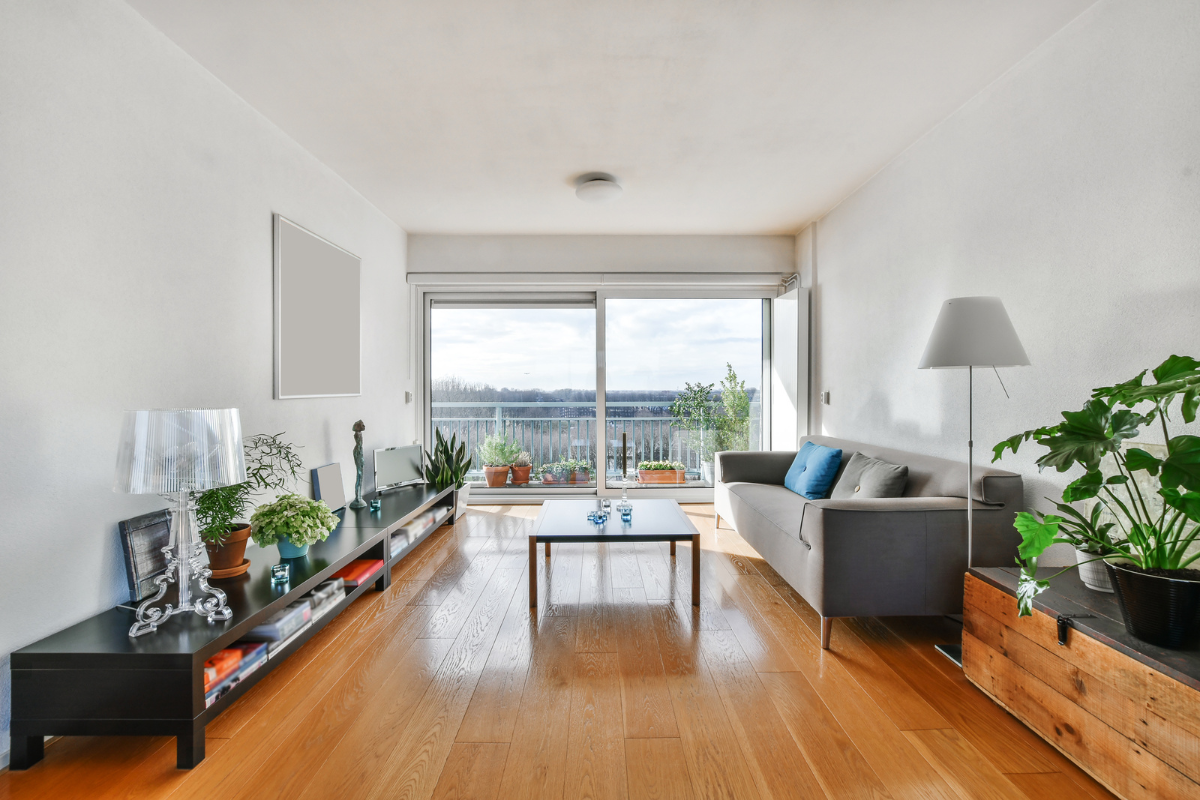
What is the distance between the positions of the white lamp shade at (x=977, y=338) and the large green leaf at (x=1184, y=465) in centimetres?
84

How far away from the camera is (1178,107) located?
5.93 ft

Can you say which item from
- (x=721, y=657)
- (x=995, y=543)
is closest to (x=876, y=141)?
(x=995, y=543)

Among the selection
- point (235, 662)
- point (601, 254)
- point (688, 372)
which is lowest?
point (235, 662)

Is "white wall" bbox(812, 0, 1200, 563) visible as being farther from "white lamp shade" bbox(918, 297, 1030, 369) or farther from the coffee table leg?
the coffee table leg

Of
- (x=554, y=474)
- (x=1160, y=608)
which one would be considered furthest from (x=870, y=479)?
(x=554, y=474)

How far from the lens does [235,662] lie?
189 centimetres

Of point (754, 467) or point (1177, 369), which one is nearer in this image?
point (1177, 369)

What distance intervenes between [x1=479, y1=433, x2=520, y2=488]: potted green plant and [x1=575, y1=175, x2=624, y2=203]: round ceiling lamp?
260 cm

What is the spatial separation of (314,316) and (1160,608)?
379cm

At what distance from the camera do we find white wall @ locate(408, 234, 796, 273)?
16.7ft

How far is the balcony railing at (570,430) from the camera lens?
5430mm

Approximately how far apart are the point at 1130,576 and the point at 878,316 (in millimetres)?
2462

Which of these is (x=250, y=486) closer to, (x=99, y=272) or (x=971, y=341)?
(x=99, y=272)

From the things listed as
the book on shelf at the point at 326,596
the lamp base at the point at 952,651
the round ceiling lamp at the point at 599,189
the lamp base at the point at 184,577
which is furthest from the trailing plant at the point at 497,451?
the lamp base at the point at 952,651
